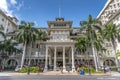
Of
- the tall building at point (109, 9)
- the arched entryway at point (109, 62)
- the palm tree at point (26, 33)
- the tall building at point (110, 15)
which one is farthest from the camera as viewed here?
the tall building at point (109, 9)

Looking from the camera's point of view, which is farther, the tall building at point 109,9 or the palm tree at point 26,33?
the tall building at point 109,9

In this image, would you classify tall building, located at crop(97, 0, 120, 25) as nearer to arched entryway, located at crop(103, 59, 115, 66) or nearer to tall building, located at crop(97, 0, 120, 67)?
tall building, located at crop(97, 0, 120, 67)

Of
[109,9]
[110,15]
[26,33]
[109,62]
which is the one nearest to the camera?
[26,33]

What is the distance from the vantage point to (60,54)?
2157 inches

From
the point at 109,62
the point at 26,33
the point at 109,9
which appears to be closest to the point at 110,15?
the point at 109,9

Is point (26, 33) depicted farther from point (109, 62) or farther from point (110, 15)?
point (110, 15)

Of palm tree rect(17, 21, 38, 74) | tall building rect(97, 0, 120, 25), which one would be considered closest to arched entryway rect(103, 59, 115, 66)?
tall building rect(97, 0, 120, 25)

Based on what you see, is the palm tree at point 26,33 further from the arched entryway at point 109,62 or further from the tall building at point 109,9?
the tall building at point 109,9

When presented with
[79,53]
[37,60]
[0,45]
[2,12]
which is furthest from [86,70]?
[2,12]

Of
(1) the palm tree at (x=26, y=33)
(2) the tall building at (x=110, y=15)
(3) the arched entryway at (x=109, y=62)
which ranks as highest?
(2) the tall building at (x=110, y=15)

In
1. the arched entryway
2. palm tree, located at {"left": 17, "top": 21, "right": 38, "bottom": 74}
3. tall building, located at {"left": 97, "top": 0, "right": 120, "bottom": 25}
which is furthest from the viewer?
tall building, located at {"left": 97, "top": 0, "right": 120, "bottom": 25}

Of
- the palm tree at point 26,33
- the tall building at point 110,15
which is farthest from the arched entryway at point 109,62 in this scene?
the palm tree at point 26,33

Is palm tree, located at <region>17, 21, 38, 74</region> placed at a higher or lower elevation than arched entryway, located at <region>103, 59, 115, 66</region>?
higher

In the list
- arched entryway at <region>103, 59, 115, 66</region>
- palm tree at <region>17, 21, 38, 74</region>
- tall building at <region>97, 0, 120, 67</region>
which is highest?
tall building at <region>97, 0, 120, 67</region>
